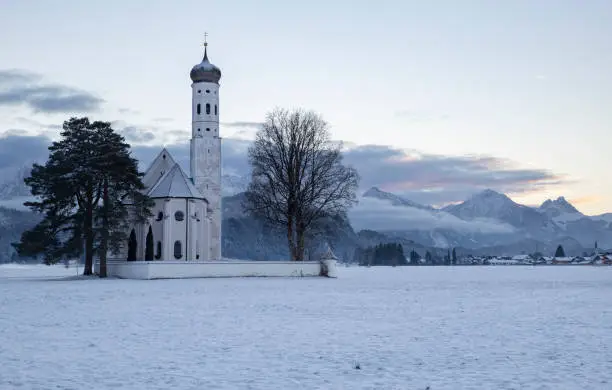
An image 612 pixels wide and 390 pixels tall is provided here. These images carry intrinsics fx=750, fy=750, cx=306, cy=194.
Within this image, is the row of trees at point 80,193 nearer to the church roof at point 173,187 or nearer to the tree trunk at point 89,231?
the tree trunk at point 89,231

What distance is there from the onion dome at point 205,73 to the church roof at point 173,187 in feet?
42.6

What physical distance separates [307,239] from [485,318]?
4406cm

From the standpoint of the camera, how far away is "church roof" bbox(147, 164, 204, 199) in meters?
72.2

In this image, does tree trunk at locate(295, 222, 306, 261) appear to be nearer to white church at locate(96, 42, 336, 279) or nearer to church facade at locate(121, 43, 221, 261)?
white church at locate(96, 42, 336, 279)

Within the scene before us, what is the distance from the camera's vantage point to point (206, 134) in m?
83.3

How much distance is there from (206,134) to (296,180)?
24.5 meters

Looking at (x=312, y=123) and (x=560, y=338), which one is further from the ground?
(x=312, y=123)

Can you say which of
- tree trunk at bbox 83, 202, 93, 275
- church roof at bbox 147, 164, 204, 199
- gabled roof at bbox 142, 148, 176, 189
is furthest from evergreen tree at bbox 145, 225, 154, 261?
gabled roof at bbox 142, 148, 176, 189

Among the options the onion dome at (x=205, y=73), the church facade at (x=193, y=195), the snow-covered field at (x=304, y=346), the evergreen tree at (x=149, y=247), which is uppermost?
the onion dome at (x=205, y=73)

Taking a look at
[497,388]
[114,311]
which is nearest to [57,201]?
[114,311]

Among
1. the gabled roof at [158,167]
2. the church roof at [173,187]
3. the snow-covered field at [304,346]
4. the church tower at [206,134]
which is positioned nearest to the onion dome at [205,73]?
the church tower at [206,134]

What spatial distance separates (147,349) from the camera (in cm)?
1494

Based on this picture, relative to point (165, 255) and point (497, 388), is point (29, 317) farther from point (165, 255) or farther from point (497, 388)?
point (165, 255)

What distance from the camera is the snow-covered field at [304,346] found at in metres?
11.7
